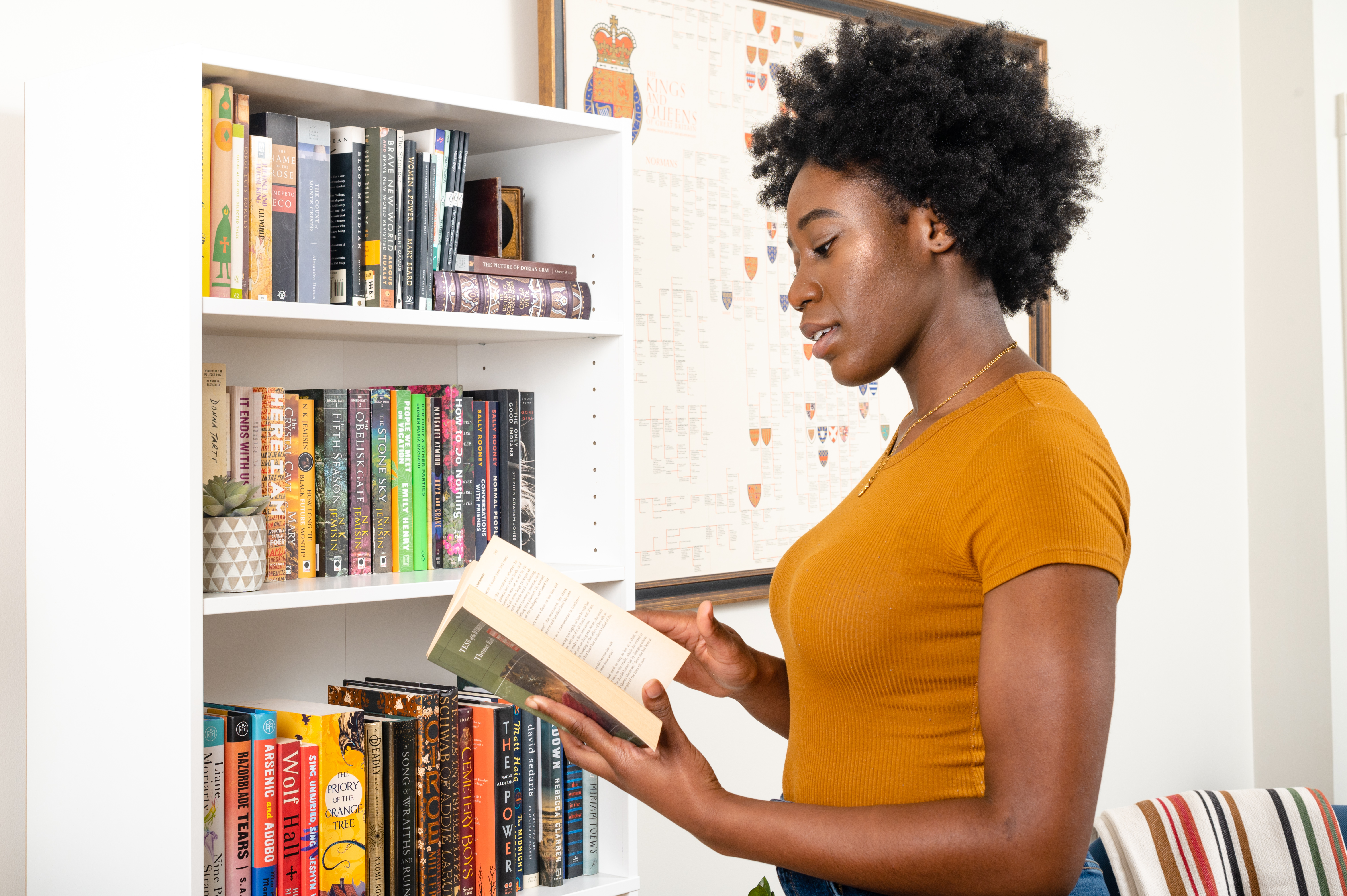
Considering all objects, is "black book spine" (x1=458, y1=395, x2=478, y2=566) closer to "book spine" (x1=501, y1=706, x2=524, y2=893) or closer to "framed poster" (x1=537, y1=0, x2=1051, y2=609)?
"book spine" (x1=501, y1=706, x2=524, y2=893)

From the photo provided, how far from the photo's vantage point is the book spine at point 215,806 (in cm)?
133

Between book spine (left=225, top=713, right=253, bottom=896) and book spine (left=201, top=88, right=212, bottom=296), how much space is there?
0.52m

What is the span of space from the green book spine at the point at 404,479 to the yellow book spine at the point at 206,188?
34 centimetres

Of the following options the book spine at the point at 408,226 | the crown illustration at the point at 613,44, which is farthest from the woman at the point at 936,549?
the crown illustration at the point at 613,44

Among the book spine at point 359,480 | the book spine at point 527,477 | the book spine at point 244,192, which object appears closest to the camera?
the book spine at point 244,192

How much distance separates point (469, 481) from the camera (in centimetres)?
164

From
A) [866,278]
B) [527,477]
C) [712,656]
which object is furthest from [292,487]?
[866,278]

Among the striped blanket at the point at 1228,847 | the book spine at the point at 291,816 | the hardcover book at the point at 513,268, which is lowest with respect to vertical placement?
the striped blanket at the point at 1228,847

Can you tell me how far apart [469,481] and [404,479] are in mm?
93

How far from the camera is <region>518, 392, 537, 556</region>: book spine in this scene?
170 cm

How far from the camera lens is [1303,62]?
2945mm

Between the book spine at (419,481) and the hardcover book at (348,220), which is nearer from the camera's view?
the hardcover book at (348,220)

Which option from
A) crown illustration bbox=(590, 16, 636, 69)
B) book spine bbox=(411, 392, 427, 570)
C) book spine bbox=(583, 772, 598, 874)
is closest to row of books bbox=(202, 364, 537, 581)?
book spine bbox=(411, 392, 427, 570)

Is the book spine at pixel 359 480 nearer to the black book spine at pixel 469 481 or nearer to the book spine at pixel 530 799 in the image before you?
the black book spine at pixel 469 481
